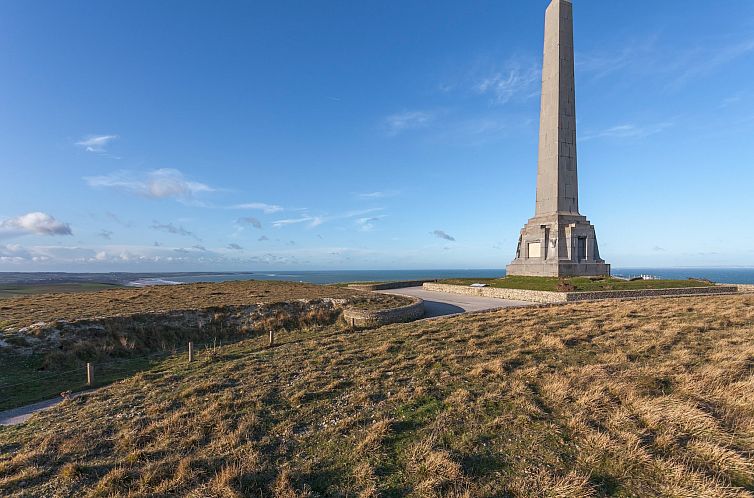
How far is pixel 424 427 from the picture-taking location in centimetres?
739

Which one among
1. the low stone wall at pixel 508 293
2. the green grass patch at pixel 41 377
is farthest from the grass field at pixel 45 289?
the low stone wall at pixel 508 293

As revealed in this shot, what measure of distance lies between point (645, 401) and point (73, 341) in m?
22.2

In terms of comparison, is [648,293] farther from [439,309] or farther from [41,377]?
[41,377]

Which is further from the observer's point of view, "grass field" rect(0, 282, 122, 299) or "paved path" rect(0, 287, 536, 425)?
"grass field" rect(0, 282, 122, 299)

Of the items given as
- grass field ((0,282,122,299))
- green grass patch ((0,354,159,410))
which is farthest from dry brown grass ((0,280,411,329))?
grass field ((0,282,122,299))

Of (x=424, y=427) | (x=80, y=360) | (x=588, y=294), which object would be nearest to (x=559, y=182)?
(x=588, y=294)

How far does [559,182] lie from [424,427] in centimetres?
3323

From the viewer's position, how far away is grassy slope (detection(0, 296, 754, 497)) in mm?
5711

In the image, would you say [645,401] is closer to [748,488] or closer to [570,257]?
[748,488]

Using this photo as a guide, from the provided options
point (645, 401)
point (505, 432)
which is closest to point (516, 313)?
point (645, 401)

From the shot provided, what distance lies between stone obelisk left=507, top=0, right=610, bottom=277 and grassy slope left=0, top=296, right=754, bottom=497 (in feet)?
69.7

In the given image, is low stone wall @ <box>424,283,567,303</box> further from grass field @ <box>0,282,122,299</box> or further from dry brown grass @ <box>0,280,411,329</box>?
grass field @ <box>0,282,122,299</box>

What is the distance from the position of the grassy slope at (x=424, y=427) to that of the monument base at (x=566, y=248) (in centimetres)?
2057

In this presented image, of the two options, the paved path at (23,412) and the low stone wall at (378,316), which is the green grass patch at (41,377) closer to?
the paved path at (23,412)
